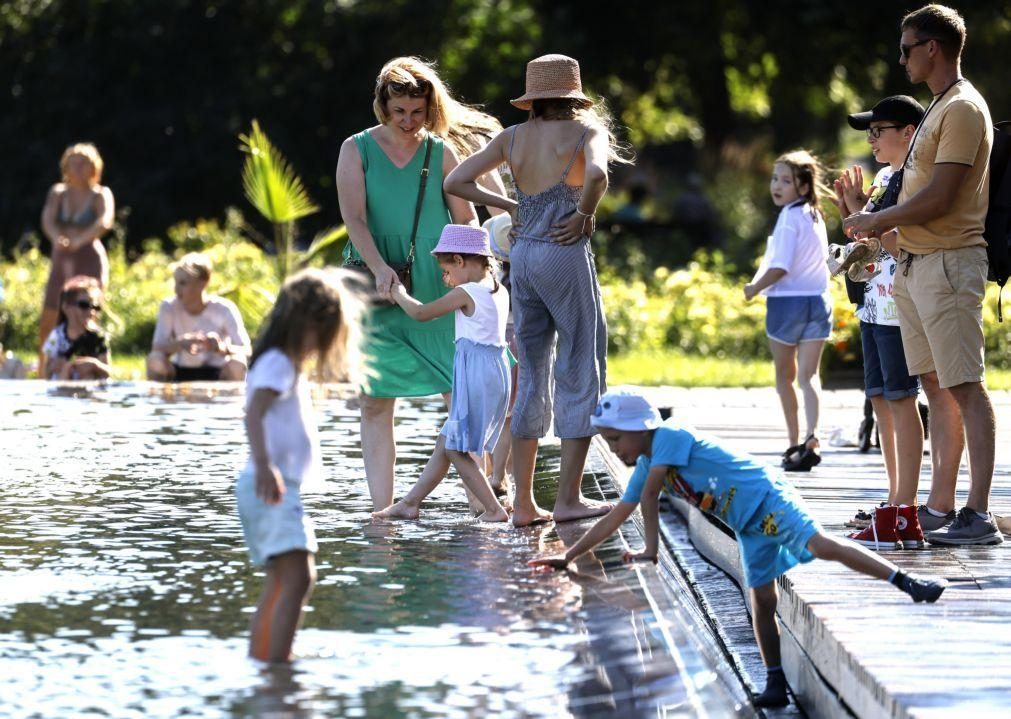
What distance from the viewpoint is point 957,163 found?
5977 mm

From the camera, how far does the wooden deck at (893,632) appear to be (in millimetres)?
4207

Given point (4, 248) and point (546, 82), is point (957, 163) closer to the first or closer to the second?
point (546, 82)

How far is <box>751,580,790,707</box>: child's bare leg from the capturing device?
512cm

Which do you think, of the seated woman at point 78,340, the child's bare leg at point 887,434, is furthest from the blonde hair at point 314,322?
the seated woman at point 78,340

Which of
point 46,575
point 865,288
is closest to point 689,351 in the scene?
point 865,288

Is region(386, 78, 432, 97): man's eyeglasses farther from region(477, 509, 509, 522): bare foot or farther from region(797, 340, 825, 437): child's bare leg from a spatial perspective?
region(797, 340, 825, 437): child's bare leg

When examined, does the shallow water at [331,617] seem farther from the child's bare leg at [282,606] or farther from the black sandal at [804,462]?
the black sandal at [804,462]

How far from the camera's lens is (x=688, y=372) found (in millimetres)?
14352

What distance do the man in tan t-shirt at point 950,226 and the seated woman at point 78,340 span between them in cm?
734

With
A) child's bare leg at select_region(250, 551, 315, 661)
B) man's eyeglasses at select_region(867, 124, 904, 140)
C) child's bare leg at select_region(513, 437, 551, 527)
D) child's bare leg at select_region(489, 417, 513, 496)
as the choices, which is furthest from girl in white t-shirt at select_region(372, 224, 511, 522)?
child's bare leg at select_region(250, 551, 315, 661)

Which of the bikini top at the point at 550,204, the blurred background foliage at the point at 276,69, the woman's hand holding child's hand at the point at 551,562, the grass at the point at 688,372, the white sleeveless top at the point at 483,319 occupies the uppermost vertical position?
the blurred background foliage at the point at 276,69

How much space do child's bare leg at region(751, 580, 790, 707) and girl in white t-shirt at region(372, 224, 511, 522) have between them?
5.92ft

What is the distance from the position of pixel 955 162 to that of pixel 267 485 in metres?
2.70

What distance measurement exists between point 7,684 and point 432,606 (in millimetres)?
1346
